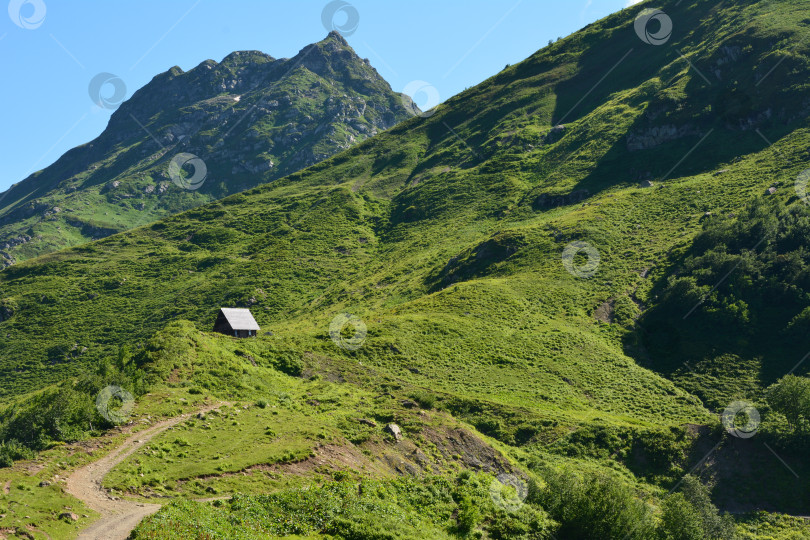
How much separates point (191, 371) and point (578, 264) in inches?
2532

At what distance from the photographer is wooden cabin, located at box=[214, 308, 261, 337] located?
56.5 m

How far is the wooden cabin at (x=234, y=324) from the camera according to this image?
2223 inches

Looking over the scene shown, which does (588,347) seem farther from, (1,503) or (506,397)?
(1,503)

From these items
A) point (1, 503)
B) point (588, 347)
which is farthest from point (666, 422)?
point (1, 503)
